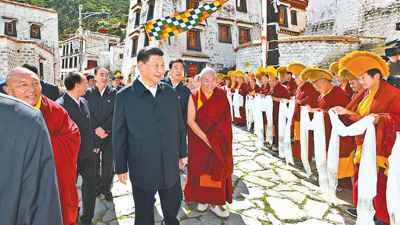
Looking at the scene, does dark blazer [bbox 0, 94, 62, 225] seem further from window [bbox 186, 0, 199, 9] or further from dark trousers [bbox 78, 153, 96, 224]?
window [bbox 186, 0, 199, 9]

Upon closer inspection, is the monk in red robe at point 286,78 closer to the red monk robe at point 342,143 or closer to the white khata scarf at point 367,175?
the red monk robe at point 342,143

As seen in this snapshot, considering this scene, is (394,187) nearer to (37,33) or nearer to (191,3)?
(191,3)

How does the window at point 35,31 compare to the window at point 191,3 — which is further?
the window at point 35,31

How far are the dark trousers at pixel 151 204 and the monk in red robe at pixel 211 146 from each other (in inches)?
44.2

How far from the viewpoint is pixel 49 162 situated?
1.04 m

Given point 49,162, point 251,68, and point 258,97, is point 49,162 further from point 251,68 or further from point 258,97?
point 251,68

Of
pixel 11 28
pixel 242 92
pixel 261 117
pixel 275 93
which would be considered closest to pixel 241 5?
pixel 242 92

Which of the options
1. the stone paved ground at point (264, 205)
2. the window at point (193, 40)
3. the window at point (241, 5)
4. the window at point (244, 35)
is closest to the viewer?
the stone paved ground at point (264, 205)

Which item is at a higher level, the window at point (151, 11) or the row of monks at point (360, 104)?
the window at point (151, 11)

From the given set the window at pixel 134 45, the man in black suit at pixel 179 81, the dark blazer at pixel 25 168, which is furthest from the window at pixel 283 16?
the dark blazer at pixel 25 168

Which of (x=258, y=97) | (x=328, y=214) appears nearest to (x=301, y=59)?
(x=258, y=97)

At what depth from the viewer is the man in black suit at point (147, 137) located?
2.72 metres

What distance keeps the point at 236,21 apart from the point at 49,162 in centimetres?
2597

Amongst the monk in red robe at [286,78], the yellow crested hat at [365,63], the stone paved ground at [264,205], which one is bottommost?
the stone paved ground at [264,205]
